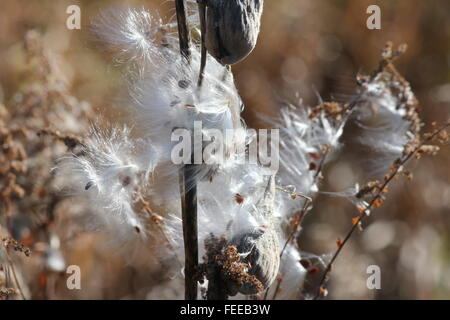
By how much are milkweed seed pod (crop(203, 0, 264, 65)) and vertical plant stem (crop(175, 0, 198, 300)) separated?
7 cm

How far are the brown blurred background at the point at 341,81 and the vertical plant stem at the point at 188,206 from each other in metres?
1.05

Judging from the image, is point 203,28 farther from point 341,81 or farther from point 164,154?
point 341,81

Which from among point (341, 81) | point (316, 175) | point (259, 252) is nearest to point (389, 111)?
point (316, 175)

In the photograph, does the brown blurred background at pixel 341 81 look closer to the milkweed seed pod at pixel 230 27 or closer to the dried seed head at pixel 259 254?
the dried seed head at pixel 259 254

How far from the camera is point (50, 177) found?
4.83 feet

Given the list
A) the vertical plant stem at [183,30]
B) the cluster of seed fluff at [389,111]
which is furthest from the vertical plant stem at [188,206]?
the cluster of seed fluff at [389,111]

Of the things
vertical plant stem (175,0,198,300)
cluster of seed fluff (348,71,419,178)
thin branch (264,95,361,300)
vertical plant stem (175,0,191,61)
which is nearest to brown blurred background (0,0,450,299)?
cluster of seed fluff (348,71,419,178)

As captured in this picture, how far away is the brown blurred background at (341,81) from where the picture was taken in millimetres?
2428

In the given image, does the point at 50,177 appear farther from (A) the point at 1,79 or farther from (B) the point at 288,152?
(A) the point at 1,79

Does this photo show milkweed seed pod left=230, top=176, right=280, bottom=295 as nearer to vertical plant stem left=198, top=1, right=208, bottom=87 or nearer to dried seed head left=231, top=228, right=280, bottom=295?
dried seed head left=231, top=228, right=280, bottom=295

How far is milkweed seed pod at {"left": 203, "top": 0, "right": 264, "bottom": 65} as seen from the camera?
90 cm

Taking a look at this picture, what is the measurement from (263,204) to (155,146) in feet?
0.77
